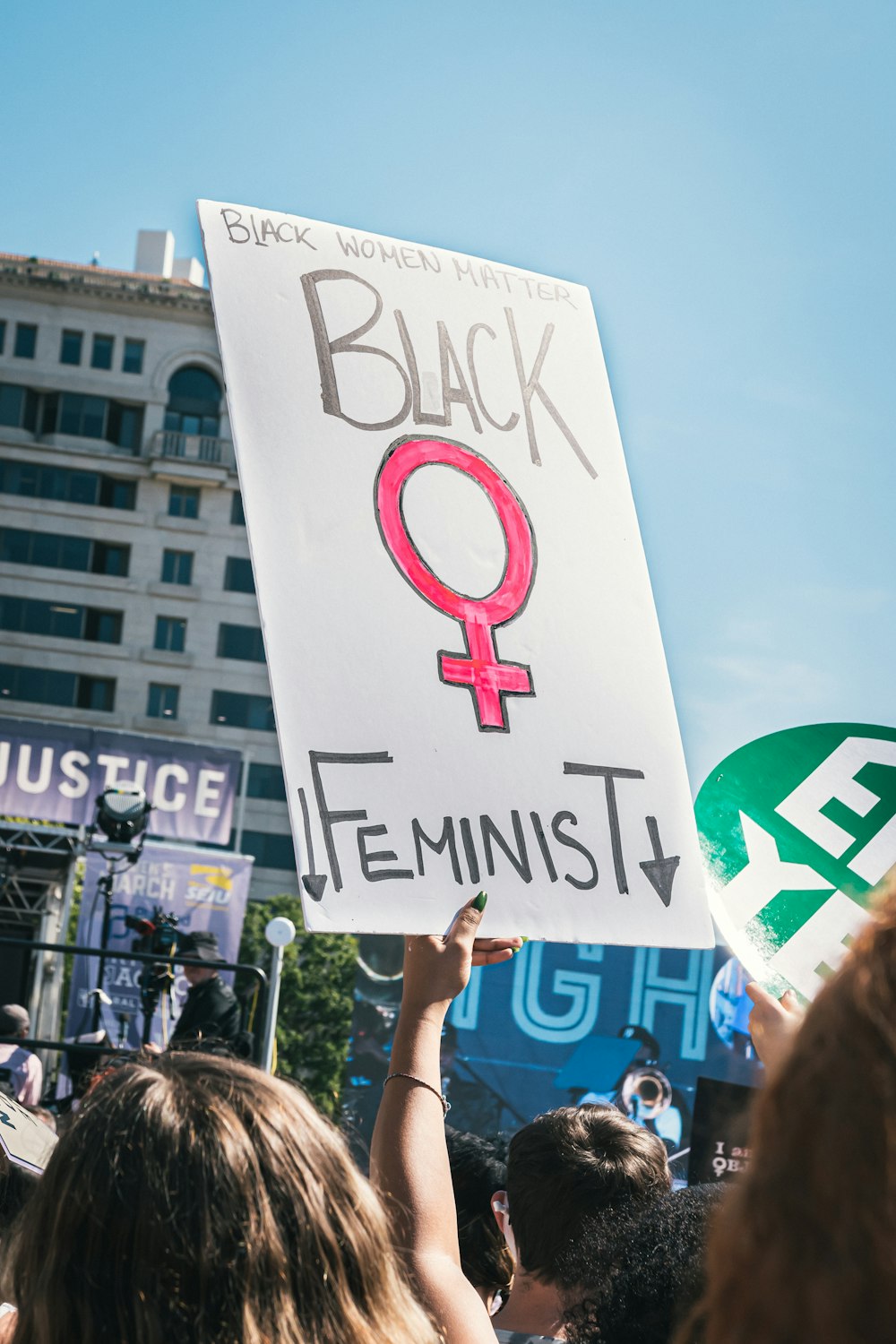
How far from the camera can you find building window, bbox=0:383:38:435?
44281 millimetres

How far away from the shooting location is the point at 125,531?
4441 centimetres

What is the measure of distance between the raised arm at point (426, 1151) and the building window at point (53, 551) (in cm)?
4374

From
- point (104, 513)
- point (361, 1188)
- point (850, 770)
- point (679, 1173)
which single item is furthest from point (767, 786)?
point (104, 513)

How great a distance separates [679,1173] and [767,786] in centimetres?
887

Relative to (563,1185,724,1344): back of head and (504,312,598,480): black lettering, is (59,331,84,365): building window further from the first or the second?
(563,1185,724,1344): back of head

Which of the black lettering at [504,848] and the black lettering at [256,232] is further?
the black lettering at [256,232]

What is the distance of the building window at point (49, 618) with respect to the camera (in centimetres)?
4281

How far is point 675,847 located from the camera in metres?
1.95

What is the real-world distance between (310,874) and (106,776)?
1396cm

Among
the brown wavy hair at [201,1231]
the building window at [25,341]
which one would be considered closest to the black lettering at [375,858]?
the brown wavy hair at [201,1231]

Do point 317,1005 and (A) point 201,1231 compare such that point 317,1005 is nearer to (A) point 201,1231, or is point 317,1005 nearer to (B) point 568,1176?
Result: (B) point 568,1176

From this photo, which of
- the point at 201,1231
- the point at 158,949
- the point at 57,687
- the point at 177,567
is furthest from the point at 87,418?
the point at 201,1231

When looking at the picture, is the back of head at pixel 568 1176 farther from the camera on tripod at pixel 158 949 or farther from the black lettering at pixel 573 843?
the camera on tripod at pixel 158 949

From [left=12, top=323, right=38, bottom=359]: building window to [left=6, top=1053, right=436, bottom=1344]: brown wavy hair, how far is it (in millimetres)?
46573
